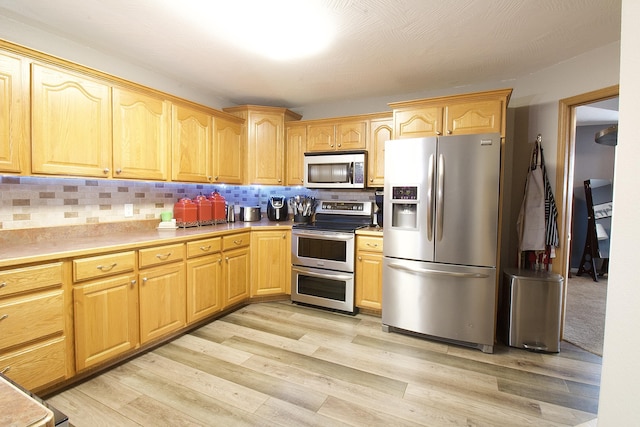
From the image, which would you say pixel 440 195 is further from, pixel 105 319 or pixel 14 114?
pixel 14 114

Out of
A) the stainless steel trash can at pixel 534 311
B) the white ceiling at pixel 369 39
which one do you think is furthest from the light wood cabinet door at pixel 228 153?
→ the stainless steel trash can at pixel 534 311

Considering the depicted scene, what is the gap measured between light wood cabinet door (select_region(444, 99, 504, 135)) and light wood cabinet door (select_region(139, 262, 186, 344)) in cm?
273

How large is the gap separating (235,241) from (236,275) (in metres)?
0.37

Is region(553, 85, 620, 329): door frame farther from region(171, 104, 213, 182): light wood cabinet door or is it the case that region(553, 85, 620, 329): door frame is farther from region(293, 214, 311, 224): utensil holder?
region(171, 104, 213, 182): light wood cabinet door

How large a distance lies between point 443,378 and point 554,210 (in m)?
1.79

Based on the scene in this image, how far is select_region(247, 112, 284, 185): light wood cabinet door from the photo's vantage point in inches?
144

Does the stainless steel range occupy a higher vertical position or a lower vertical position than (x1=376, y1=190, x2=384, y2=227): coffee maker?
lower

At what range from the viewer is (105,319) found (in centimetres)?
204

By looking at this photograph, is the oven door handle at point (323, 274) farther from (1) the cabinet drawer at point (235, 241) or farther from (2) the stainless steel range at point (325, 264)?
(1) the cabinet drawer at point (235, 241)

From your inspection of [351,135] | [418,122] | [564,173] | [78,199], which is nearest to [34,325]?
[78,199]

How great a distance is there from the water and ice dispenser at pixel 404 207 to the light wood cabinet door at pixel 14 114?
271 cm

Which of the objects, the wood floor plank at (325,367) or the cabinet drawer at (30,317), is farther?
the wood floor plank at (325,367)

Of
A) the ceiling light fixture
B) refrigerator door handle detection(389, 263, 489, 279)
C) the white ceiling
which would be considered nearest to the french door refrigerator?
refrigerator door handle detection(389, 263, 489, 279)

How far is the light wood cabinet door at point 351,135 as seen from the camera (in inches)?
135
